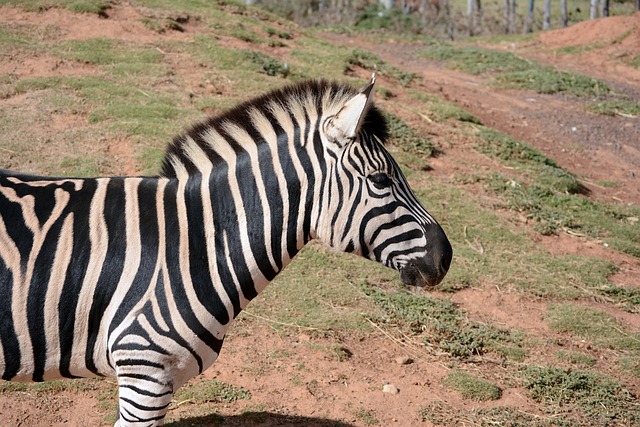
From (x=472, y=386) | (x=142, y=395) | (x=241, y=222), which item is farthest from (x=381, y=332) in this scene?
(x=142, y=395)

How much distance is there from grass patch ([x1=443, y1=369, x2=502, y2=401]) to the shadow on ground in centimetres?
111

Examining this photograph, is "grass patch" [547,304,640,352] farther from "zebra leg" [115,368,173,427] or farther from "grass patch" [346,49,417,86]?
"grass patch" [346,49,417,86]

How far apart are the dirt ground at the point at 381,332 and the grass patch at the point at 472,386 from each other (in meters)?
0.07

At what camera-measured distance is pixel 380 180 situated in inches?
159

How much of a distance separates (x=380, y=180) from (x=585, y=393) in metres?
3.49

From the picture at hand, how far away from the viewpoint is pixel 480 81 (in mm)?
16203

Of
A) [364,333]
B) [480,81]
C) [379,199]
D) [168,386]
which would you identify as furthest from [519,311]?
[480,81]

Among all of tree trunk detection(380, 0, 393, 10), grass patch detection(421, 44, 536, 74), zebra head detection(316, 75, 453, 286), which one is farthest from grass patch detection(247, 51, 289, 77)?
tree trunk detection(380, 0, 393, 10)

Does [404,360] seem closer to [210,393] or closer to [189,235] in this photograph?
[210,393]

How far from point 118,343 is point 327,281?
158 inches

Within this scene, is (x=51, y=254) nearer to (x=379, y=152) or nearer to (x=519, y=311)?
(x=379, y=152)

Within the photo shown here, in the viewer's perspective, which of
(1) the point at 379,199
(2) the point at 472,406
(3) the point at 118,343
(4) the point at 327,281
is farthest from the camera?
(4) the point at 327,281

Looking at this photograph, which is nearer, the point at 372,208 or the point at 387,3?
the point at 372,208

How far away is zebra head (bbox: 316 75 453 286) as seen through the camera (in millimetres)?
4020
